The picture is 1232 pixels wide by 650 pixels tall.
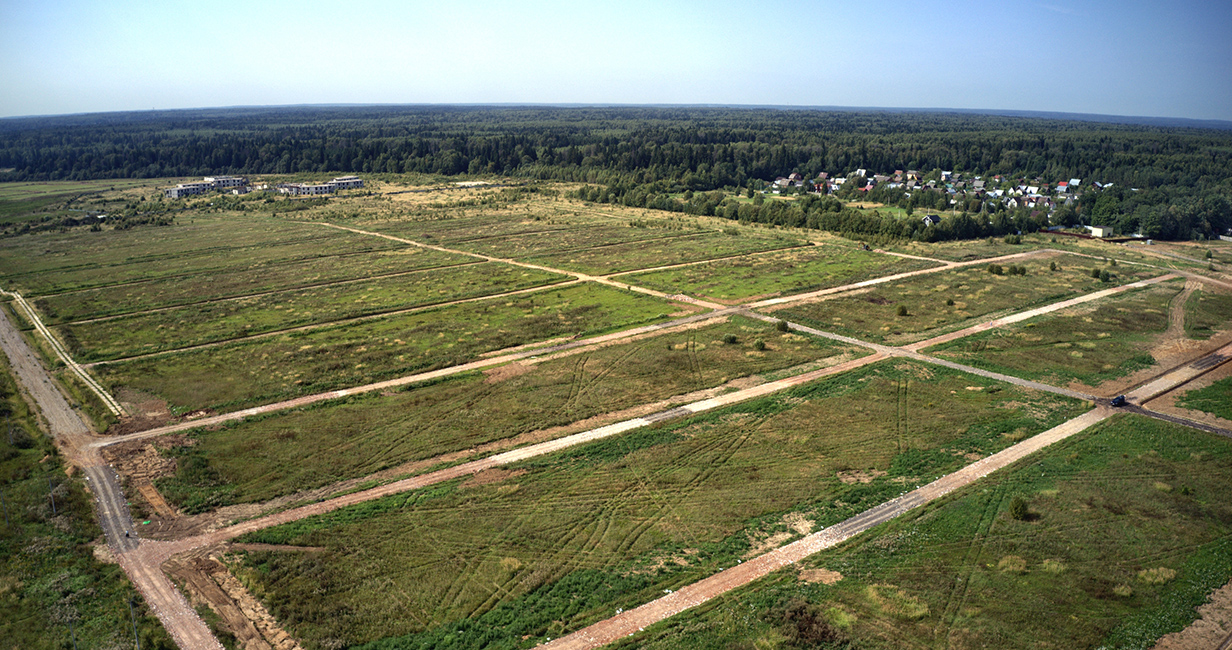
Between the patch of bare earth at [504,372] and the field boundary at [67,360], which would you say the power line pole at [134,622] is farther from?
→ the patch of bare earth at [504,372]

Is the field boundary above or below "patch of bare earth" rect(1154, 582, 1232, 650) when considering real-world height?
above

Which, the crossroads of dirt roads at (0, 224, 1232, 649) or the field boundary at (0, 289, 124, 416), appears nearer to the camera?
the crossroads of dirt roads at (0, 224, 1232, 649)

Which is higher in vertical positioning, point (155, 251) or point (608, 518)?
point (155, 251)

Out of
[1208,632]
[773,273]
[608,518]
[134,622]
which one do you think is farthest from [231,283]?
[1208,632]

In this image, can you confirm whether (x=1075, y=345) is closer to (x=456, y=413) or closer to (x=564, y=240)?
(x=456, y=413)

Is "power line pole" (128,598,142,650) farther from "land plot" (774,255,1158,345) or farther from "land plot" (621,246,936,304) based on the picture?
"land plot" (621,246,936,304)

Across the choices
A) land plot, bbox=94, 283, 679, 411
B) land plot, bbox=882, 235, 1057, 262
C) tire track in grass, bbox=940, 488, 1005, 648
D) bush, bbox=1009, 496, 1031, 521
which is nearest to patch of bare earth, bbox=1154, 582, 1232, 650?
tire track in grass, bbox=940, 488, 1005, 648
